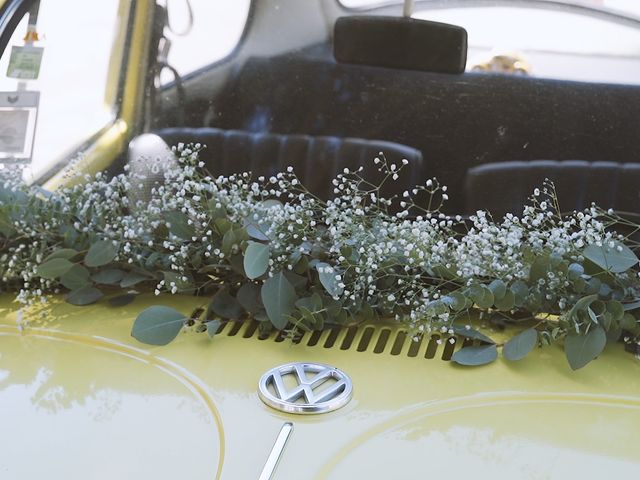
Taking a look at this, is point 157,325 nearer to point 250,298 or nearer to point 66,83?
point 250,298

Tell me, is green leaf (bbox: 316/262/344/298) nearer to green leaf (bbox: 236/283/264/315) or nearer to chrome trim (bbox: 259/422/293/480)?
green leaf (bbox: 236/283/264/315)

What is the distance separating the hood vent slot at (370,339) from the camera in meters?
1.40

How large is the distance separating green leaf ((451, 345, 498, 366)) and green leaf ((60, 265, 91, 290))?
71 centimetres

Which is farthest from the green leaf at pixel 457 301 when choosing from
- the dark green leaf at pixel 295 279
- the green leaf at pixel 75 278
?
the green leaf at pixel 75 278

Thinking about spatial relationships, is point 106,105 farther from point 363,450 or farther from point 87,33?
Result: point 363,450

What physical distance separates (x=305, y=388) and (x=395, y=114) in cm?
61

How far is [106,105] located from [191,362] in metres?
0.67

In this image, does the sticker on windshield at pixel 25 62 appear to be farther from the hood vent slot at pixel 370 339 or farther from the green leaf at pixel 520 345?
the green leaf at pixel 520 345

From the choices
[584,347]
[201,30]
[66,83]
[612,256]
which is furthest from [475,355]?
[66,83]

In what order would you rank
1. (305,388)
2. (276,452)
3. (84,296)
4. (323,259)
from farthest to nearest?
(84,296), (323,259), (305,388), (276,452)

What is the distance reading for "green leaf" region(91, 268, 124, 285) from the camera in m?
1.58

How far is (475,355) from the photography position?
4.42 ft

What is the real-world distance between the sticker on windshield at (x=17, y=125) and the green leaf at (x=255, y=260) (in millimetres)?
640

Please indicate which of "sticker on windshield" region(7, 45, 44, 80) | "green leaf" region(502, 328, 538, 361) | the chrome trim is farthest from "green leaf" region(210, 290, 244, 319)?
"sticker on windshield" region(7, 45, 44, 80)
